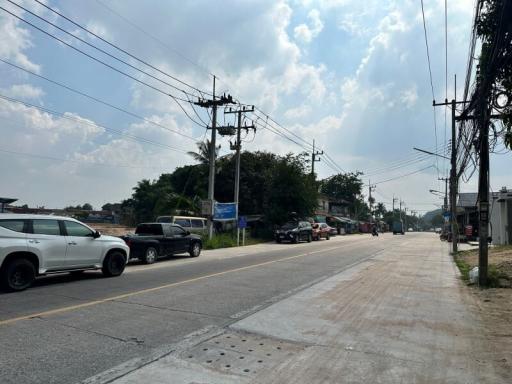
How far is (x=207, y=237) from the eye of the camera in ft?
98.1

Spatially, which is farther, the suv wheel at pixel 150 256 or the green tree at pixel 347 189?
the green tree at pixel 347 189

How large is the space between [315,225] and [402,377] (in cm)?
3931

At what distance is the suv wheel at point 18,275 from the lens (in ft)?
32.5

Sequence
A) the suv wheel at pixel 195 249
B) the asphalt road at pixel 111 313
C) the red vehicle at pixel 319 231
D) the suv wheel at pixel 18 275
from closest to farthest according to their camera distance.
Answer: the asphalt road at pixel 111 313, the suv wheel at pixel 18 275, the suv wheel at pixel 195 249, the red vehicle at pixel 319 231

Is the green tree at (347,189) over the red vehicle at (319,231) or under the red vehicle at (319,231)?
over

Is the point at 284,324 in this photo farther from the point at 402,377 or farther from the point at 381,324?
the point at 402,377

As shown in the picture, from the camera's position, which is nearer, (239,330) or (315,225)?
(239,330)

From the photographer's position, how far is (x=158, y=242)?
59.4 feet

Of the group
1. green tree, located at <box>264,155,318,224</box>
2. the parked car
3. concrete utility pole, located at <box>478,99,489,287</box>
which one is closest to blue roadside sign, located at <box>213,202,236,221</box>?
the parked car

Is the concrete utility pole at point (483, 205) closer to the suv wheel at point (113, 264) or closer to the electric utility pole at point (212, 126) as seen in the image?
the suv wheel at point (113, 264)

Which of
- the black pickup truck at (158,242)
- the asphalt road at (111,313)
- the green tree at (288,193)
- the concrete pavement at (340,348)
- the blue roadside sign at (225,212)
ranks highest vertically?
the green tree at (288,193)

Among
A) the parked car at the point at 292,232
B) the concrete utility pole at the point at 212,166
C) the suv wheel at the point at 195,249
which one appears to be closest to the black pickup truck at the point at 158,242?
the suv wheel at the point at 195,249

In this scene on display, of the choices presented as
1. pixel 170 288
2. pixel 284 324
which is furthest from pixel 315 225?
pixel 284 324

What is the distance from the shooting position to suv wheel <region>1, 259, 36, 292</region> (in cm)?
991
